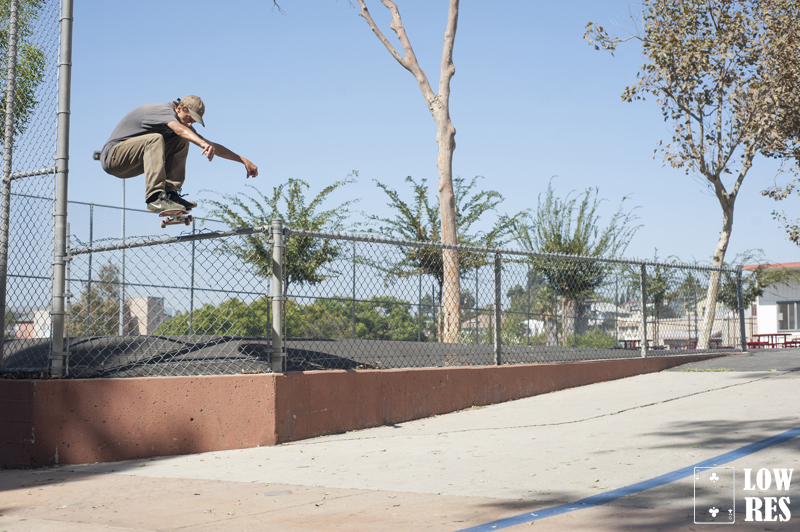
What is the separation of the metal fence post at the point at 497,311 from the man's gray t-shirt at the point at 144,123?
13.3 ft

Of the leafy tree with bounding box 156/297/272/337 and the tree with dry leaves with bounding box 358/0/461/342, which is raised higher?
the tree with dry leaves with bounding box 358/0/461/342

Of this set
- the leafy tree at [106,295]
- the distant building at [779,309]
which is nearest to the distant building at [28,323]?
the leafy tree at [106,295]

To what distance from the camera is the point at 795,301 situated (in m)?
36.1

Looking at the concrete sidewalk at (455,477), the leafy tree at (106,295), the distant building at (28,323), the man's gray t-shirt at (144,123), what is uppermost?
the man's gray t-shirt at (144,123)

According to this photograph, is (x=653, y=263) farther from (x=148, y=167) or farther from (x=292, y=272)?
(x=148, y=167)

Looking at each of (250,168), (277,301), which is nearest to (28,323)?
(277,301)

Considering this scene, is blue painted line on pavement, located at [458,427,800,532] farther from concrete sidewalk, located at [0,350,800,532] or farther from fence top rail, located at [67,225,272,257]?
fence top rail, located at [67,225,272,257]

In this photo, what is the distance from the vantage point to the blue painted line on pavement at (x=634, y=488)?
3473 mm

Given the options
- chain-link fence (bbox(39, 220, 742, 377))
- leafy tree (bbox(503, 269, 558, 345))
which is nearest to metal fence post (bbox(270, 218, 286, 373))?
chain-link fence (bbox(39, 220, 742, 377))

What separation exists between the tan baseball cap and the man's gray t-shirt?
10cm

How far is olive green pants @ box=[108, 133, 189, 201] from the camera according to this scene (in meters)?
5.91

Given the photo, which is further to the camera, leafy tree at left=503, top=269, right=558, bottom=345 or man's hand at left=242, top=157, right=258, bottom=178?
leafy tree at left=503, top=269, right=558, bottom=345

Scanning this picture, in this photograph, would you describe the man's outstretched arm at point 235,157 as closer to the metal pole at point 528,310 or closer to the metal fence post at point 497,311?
the metal fence post at point 497,311

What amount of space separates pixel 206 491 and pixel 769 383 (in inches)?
266
